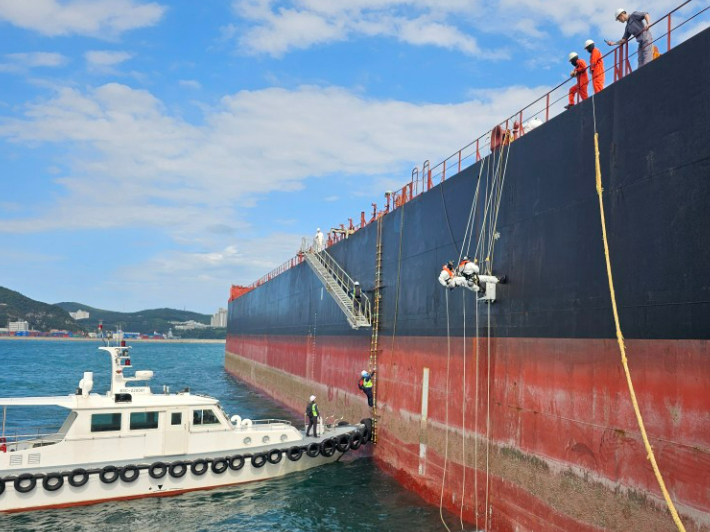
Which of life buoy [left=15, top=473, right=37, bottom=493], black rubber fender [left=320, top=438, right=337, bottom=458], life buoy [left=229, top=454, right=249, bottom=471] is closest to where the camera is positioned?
life buoy [left=15, top=473, right=37, bottom=493]

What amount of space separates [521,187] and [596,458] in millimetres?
5408

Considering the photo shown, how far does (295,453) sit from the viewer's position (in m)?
16.8

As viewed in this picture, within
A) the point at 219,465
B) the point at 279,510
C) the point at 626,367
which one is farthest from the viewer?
the point at 219,465

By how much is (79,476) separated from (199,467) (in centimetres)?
291

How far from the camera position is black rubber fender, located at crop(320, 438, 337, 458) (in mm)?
17125

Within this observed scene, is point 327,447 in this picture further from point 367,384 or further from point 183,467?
point 183,467

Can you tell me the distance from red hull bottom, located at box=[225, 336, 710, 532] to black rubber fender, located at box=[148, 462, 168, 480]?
609cm

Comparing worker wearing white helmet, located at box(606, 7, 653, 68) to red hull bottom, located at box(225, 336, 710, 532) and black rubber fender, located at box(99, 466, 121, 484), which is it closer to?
red hull bottom, located at box(225, 336, 710, 532)

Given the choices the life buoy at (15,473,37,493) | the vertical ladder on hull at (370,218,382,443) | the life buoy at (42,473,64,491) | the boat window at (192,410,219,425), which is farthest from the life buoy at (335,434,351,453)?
the life buoy at (15,473,37,493)

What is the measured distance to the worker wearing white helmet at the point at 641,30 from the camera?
9.61m

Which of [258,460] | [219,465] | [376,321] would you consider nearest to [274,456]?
[258,460]

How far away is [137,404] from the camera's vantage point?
15430 millimetres

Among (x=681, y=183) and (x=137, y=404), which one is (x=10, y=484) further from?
(x=681, y=183)

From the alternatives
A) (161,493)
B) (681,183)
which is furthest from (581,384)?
(161,493)
